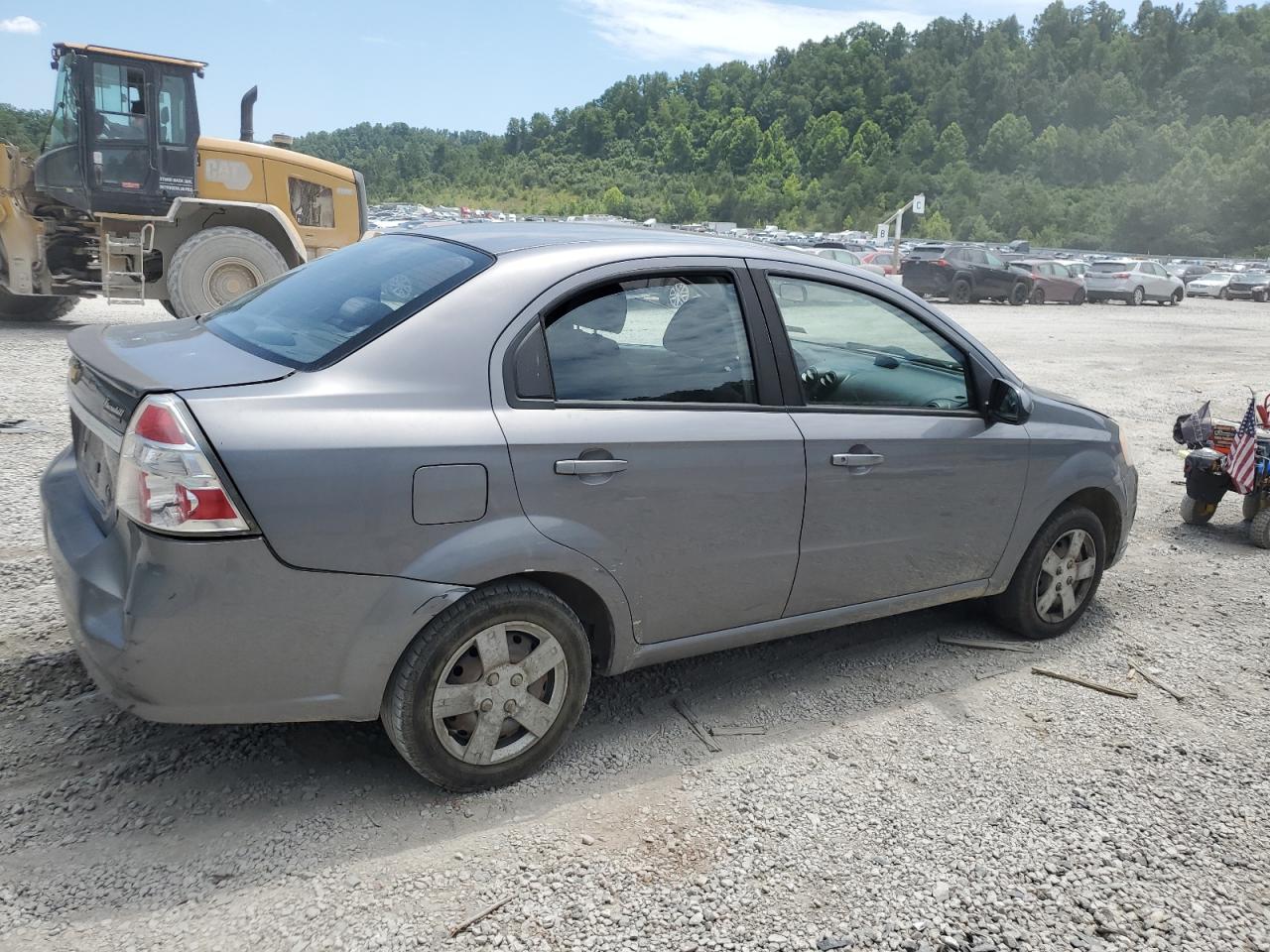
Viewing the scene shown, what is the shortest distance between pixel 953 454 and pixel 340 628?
7.93 feet

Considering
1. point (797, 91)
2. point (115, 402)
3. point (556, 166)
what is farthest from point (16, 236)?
point (797, 91)

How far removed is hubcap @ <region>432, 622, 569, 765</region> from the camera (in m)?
3.04

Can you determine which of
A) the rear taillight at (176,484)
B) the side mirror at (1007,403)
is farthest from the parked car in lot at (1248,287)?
the rear taillight at (176,484)

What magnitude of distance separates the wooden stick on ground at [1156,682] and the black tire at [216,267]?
10.3 meters

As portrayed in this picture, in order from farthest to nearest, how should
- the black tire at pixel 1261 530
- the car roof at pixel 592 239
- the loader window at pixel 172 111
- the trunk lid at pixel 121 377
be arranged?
the loader window at pixel 172 111
the black tire at pixel 1261 530
the car roof at pixel 592 239
the trunk lid at pixel 121 377

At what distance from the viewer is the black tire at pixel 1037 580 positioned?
456 cm

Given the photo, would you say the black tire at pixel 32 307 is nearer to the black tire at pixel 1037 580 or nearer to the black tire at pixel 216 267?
the black tire at pixel 216 267

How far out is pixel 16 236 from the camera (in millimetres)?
11758

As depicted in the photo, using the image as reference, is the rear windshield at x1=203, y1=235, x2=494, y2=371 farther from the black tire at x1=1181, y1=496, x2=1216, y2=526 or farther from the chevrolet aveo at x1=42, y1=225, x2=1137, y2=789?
the black tire at x1=1181, y1=496, x2=1216, y2=526

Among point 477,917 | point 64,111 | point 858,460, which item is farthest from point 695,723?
point 64,111

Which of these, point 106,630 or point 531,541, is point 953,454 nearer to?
point 531,541

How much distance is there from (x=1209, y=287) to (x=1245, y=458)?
41234mm

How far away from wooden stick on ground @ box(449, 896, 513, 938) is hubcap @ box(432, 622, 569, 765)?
0.49 meters

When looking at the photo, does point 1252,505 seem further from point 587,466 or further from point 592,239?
point 587,466
